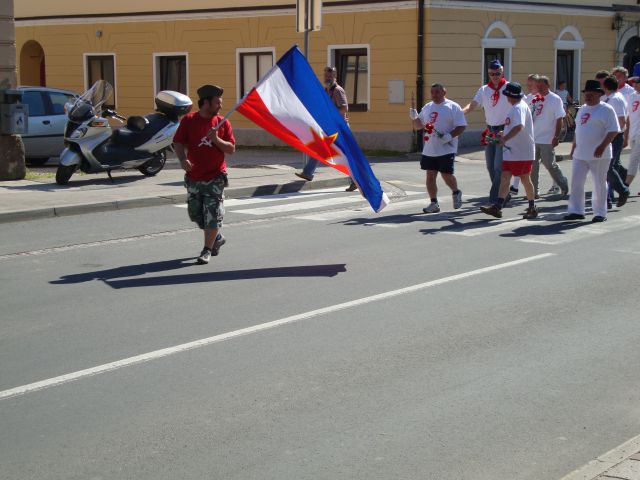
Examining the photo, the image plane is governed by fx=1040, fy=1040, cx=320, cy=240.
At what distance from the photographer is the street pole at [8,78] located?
57.0ft

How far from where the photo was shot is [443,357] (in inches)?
276

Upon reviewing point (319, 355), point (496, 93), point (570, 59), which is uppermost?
point (570, 59)

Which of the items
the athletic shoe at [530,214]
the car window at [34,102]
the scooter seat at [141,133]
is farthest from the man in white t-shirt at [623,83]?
the car window at [34,102]

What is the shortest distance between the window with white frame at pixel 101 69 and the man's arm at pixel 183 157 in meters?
21.8

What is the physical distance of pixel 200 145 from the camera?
400 inches

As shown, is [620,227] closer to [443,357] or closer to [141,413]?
[443,357]

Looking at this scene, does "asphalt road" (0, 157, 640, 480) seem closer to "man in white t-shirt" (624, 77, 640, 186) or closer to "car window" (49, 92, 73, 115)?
"man in white t-shirt" (624, 77, 640, 186)

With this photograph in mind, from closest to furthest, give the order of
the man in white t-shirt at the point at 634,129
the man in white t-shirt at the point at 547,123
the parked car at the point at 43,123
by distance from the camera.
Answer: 1. the man in white t-shirt at the point at 547,123
2. the man in white t-shirt at the point at 634,129
3. the parked car at the point at 43,123

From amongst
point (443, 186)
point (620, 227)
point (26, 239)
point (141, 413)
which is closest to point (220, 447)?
point (141, 413)

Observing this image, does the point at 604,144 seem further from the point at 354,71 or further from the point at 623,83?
the point at 354,71

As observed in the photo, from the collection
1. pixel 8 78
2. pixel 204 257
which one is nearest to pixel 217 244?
pixel 204 257

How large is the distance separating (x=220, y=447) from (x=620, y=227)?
853 centimetres

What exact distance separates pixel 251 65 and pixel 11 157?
40.1 feet

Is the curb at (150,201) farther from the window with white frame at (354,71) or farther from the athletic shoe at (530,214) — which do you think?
the window with white frame at (354,71)
